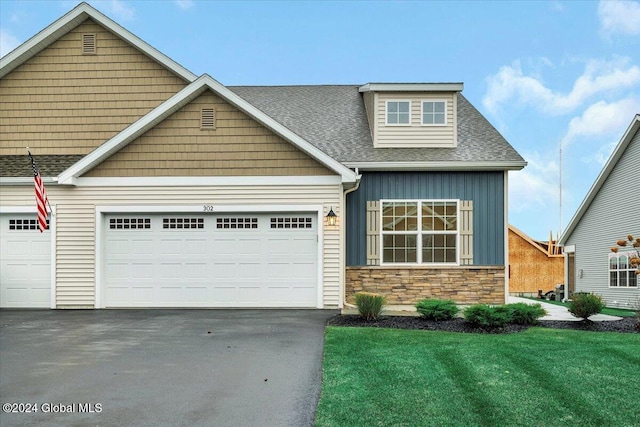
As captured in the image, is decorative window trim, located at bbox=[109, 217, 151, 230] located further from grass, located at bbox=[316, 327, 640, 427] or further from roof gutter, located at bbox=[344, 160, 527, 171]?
grass, located at bbox=[316, 327, 640, 427]

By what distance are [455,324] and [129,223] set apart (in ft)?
26.0

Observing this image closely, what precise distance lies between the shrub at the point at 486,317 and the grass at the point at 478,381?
3.21ft

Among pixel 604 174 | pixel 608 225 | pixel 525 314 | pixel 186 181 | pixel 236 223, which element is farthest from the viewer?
pixel 608 225

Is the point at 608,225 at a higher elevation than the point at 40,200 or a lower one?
lower

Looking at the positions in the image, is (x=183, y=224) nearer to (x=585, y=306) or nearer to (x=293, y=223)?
(x=293, y=223)

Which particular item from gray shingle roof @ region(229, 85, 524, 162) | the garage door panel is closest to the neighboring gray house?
gray shingle roof @ region(229, 85, 524, 162)

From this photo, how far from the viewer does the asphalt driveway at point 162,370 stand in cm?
594

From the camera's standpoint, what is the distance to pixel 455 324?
11445 millimetres

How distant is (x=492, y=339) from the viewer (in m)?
9.75

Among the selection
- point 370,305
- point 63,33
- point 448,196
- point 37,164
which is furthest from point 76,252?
point 448,196

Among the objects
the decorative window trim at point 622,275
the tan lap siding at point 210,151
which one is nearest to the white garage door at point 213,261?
the tan lap siding at point 210,151

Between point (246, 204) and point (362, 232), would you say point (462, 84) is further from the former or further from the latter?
point (246, 204)

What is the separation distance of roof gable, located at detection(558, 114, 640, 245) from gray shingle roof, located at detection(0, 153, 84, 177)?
17234mm

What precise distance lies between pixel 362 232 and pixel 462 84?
15.4 feet
